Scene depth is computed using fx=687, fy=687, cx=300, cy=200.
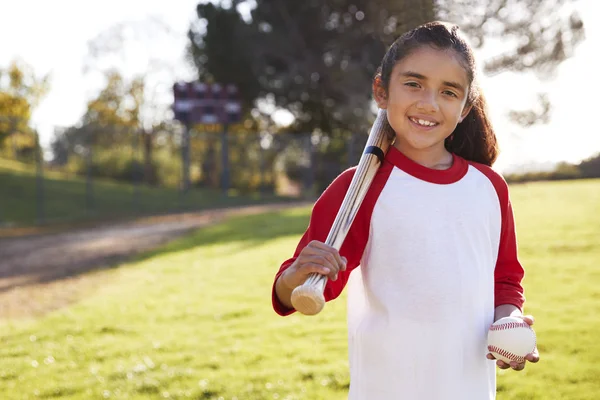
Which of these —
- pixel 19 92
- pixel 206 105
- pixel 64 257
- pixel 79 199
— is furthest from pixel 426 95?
pixel 19 92

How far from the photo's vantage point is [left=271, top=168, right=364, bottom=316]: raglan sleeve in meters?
1.92

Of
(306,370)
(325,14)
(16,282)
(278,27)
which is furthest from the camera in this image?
(278,27)

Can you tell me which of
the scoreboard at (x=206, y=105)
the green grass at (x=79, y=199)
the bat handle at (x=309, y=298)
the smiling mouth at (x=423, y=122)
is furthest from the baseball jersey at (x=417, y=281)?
the scoreboard at (x=206, y=105)

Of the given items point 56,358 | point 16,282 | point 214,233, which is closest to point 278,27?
point 214,233

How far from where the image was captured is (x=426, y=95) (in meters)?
1.94

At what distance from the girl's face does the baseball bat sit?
0.06m

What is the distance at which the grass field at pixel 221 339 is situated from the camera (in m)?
4.60

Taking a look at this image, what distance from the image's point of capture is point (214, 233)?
15.5 m

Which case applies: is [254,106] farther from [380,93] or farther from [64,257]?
[380,93]

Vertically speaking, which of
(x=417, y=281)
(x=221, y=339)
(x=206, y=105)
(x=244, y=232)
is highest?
(x=206, y=105)

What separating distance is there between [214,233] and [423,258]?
45.3 feet

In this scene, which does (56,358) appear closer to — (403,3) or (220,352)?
Result: (220,352)

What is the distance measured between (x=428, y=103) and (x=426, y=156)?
18 cm

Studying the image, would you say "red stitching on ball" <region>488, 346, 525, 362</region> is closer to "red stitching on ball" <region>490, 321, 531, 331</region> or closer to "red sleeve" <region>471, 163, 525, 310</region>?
"red stitching on ball" <region>490, 321, 531, 331</region>
